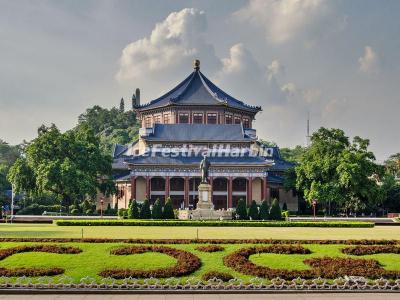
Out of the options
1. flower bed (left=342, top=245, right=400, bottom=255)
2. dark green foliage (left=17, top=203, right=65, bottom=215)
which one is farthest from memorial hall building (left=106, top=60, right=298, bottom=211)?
flower bed (left=342, top=245, right=400, bottom=255)

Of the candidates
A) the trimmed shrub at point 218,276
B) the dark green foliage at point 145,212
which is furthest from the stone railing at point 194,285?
the dark green foliage at point 145,212

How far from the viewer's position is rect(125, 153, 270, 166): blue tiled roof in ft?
239

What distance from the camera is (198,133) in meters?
78.4

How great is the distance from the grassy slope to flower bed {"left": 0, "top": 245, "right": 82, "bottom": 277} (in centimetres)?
33

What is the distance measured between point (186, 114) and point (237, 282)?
65.1 meters

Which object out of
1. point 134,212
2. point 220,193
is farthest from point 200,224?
point 220,193

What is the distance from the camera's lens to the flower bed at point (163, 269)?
1986 centimetres

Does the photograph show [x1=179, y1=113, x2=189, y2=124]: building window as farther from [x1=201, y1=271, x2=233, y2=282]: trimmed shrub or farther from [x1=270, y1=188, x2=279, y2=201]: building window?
[x1=201, y1=271, x2=233, y2=282]: trimmed shrub

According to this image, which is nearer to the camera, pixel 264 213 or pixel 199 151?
pixel 264 213

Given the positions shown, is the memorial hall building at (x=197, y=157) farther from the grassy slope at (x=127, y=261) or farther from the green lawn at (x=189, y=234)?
the grassy slope at (x=127, y=261)

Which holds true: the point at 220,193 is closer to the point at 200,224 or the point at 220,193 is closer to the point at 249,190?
the point at 249,190

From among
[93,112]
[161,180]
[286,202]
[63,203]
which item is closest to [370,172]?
[286,202]

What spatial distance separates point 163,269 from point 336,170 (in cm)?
4657

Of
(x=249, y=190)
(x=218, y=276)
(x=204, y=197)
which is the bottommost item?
(x=218, y=276)
